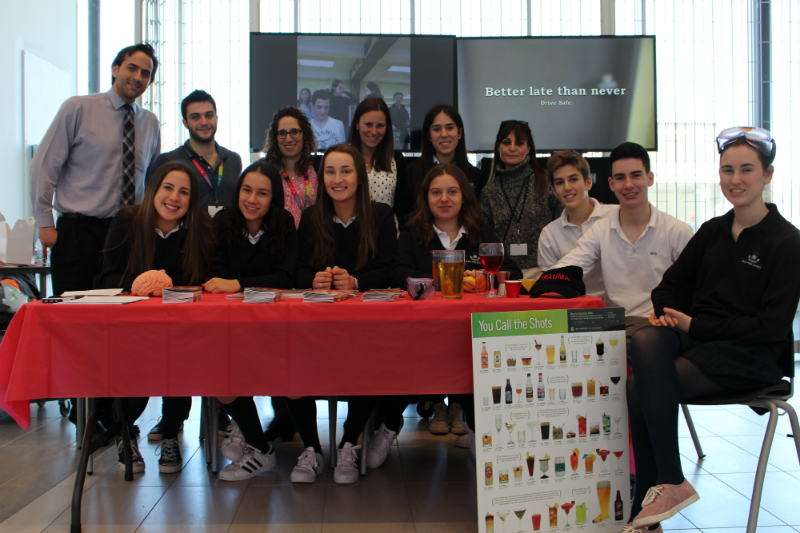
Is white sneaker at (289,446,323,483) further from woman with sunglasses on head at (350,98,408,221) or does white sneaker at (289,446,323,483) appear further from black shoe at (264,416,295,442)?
woman with sunglasses on head at (350,98,408,221)

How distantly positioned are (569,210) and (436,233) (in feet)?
2.45

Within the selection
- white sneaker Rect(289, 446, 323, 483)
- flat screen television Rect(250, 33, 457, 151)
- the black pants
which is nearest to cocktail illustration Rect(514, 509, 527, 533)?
white sneaker Rect(289, 446, 323, 483)

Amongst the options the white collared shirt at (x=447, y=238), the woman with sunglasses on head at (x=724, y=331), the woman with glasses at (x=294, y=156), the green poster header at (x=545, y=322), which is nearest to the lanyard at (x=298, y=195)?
the woman with glasses at (x=294, y=156)

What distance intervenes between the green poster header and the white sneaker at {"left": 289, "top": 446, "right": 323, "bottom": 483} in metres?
1.05

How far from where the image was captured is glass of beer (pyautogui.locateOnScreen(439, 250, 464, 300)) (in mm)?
1790

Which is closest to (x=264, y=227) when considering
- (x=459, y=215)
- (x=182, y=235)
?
(x=182, y=235)

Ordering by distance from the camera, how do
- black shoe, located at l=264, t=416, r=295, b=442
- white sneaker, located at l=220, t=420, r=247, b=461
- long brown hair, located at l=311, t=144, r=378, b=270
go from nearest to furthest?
white sneaker, located at l=220, t=420, r=247, b=461, long brown hair, located at l=311, t=144, r=378, b=270, black shoe, located at l=264, t=416, r=295, b=442

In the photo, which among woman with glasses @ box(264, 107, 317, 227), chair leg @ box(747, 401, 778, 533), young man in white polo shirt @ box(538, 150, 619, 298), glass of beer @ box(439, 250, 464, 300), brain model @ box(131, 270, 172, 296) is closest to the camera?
chair leg @ box(747, 401, 778, 533)

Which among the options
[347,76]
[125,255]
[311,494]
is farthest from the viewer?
[347,76]

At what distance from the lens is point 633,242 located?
2.26 m

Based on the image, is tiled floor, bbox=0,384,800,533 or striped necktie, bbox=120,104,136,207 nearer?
tiled floor, bbox=0,384,800,533

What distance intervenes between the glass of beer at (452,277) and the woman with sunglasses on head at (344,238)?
2.00ft

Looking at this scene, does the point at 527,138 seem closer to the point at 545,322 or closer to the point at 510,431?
the point at 545,322

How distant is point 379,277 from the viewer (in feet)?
7.90
